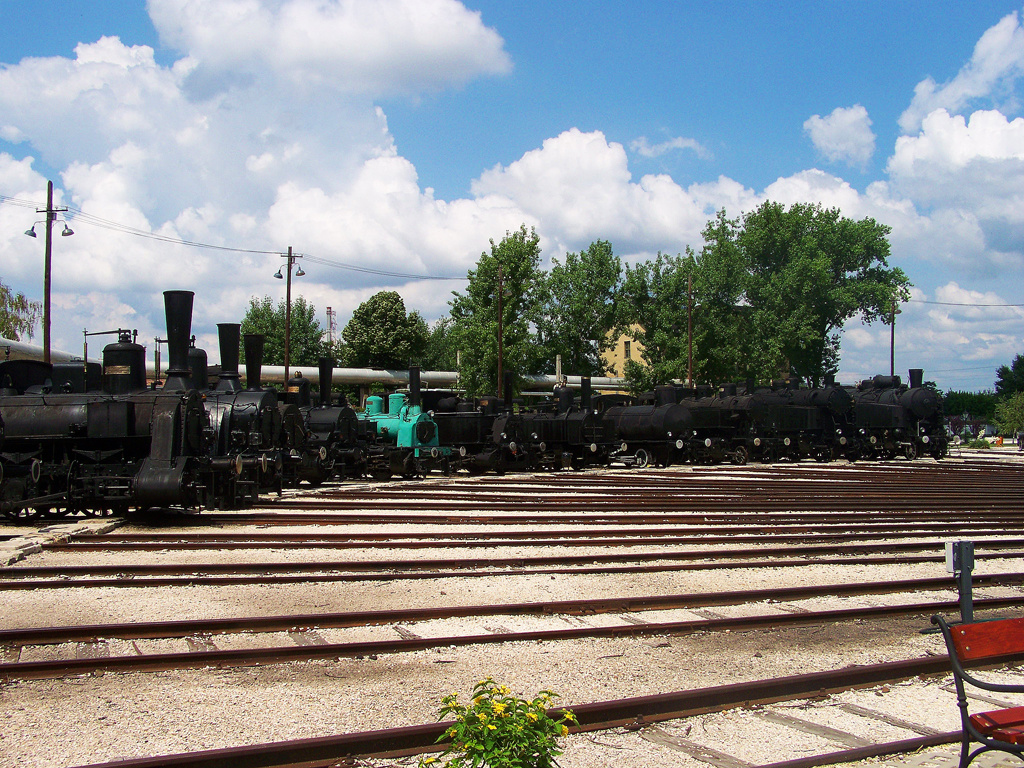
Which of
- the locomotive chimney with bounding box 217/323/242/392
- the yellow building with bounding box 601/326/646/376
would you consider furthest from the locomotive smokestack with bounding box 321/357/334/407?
the yellow building with bounding box 601/326/646/376

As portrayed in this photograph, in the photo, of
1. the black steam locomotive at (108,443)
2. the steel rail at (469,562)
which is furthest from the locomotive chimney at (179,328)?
the steel rail at (469,562)

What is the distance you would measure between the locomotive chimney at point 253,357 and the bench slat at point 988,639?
19.2 meters

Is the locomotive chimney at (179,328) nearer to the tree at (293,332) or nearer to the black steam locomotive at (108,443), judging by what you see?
the black steam locomotive at (108,443)

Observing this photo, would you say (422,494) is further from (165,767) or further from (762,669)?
(165,767)

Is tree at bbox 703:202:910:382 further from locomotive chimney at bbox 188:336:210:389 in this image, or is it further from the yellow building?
locomotive chimney at bbox 188:336:210:389

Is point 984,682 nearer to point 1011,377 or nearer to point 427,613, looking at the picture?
point 427,613

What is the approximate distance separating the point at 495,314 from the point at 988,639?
1943 inches

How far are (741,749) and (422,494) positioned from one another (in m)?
16.5

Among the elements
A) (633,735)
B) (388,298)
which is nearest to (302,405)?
(633,735)

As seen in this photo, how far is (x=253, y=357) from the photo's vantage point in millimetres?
21859

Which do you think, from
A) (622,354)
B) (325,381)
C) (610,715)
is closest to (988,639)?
(610,715)

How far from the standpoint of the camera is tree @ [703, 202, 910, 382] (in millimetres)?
57594

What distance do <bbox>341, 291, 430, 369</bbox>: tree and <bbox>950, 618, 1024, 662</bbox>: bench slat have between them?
58.3 m

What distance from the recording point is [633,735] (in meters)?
4.89
